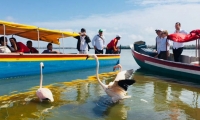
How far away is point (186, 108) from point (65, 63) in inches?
341

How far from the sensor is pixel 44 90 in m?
6.50

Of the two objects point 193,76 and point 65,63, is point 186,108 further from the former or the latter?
point 65,63

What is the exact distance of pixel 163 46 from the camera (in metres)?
13.3

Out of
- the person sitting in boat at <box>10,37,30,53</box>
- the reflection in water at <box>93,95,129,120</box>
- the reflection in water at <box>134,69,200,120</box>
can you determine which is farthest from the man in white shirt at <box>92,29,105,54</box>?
the reflection in water at <box>93,95,129,120</box>

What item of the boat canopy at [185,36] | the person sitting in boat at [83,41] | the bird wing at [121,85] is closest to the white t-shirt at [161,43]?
the boat canopy at [185,36]

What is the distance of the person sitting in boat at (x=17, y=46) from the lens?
11.6 meters

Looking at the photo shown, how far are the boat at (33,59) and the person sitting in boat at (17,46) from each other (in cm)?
60

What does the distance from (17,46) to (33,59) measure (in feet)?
3.85

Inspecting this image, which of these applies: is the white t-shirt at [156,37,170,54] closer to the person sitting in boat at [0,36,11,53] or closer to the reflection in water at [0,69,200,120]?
the reflection in water at [0,69,200,120]

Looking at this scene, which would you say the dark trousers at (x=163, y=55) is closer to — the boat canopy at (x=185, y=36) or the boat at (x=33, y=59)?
the boat canopy at (x=185, y=36)

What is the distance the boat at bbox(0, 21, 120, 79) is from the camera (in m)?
10.5

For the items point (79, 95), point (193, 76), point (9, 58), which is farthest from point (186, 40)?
point (9, 58)

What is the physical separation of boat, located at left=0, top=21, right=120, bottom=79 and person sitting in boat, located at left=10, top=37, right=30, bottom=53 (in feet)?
1.96

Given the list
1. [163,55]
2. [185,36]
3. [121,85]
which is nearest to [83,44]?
[163,55]
